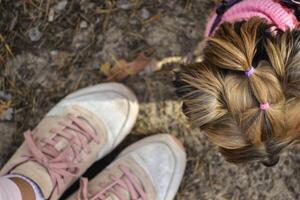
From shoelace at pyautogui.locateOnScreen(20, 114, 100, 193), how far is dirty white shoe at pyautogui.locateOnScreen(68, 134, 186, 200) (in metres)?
0.12

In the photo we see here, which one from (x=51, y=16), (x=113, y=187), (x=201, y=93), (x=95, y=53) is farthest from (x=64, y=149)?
(x=201, y=93)

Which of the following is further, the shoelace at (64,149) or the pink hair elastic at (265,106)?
the shoelace at (64,149)

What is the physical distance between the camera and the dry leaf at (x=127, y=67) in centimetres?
206

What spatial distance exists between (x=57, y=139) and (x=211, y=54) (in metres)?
0.88

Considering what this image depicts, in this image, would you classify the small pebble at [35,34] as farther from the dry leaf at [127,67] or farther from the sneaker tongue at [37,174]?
the sneaker tongue at [37,174]

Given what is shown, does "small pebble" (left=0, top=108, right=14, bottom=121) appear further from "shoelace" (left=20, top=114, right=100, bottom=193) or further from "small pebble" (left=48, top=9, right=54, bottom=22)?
"small pebble" (left=48, top=9, right=54, bottom=22)

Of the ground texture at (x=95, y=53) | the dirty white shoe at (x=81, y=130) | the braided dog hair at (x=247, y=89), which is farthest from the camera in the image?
the ground texture at (x=95, y=53)

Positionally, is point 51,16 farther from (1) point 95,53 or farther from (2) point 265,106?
(2) point 265,106

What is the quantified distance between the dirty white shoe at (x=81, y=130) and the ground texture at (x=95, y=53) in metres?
0.07

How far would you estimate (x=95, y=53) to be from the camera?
6.82ft

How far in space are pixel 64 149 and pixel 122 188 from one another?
285mm

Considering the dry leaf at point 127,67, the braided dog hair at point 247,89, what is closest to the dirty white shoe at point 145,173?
the dry leaf at point 127,67

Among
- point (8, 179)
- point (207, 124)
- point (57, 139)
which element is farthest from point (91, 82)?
point (207, 124)

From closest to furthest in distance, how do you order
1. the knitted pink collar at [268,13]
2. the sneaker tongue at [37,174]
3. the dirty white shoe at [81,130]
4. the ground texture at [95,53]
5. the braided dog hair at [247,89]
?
the braided dog hair at [247,89] → the knitted pink collar at [268,13] → the sneaker tongue at [37,174] → the dirty white shoe at [81,130] → the ground texture at [95,53]
